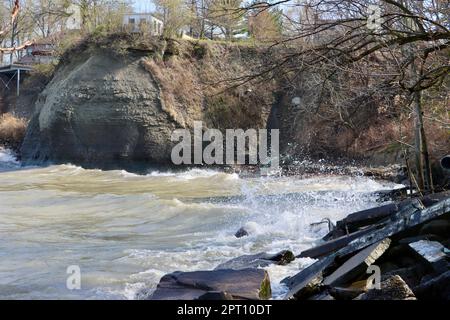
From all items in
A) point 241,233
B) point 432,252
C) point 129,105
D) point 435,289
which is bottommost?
point 241,233

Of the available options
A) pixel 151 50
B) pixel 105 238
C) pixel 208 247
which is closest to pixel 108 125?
pixel 151 50

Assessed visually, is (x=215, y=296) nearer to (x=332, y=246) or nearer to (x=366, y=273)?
(x=366, y=273)

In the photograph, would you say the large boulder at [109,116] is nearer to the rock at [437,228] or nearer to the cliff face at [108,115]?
the cliff face at [108,115]

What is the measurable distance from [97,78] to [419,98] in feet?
69.6

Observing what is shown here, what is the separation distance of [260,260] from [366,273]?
2.23 meters

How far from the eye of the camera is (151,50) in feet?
103

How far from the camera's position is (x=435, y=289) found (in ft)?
17.6

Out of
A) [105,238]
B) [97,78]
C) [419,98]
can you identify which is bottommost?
[105,238]

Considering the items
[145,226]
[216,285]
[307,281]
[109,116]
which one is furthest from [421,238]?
[109,116]

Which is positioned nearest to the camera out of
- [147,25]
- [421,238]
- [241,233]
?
[421,238]

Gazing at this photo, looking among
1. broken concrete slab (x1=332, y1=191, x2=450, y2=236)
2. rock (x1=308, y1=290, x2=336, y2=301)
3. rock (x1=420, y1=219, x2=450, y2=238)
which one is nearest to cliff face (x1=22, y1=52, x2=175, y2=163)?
broken concrete slab (x1=332, y1=191, x2=450, y2=236)

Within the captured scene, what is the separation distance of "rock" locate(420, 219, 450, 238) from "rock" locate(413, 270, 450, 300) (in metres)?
1.95

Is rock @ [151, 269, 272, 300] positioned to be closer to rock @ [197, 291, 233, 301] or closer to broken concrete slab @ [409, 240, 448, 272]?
rock @ [197, 291, 233, 301]

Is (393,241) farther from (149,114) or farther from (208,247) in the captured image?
(149,114)
